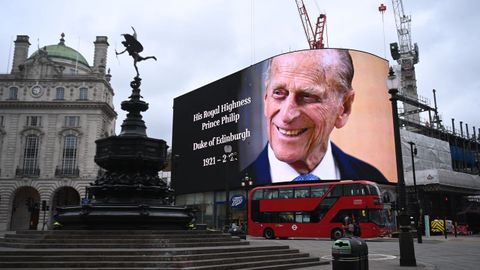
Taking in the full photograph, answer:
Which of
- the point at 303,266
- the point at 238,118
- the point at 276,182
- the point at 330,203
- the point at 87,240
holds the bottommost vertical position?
the point at 303,266

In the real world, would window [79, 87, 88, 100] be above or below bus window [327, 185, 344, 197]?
above

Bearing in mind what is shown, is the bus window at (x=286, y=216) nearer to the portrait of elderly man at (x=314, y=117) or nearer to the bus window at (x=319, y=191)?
the bus window at (x=319, y=191)

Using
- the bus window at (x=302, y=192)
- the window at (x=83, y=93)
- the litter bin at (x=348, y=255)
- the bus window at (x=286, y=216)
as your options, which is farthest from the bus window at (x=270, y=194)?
the window at (x=83, y=93)

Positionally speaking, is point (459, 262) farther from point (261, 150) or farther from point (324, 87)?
point (261, 150)

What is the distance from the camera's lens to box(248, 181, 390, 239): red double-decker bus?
2859 centimetres

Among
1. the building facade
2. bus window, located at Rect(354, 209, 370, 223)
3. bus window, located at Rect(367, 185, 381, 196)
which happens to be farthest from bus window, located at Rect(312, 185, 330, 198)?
the building facade

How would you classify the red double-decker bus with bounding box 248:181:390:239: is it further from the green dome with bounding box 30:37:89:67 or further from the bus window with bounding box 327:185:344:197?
the green dome with bounding box 30:37:89:67

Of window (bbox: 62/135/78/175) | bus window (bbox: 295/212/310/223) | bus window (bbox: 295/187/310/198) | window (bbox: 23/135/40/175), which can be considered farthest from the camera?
window (bbox: 62/135/78/175)

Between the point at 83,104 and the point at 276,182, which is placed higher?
the point at 83,104

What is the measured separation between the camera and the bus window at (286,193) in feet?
104

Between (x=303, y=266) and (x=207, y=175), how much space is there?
4347cm

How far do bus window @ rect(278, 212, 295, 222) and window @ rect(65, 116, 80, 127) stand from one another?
33833 millimetres

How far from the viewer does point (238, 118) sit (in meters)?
53.4

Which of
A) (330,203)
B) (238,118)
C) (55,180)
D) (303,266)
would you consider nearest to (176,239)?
(303,266)
